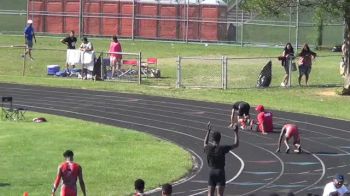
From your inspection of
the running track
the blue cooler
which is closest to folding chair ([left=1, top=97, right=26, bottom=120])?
the running track

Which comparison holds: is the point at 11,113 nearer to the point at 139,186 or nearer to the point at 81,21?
the point at 139,186

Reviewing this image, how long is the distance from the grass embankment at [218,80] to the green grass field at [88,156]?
27.8 ft

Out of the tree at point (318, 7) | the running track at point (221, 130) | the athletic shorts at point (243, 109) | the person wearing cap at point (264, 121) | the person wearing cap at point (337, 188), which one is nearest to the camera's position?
the person wearing cap at point (337, 188)

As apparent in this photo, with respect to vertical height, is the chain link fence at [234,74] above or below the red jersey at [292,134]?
above

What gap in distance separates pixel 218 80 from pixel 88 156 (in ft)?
59.4

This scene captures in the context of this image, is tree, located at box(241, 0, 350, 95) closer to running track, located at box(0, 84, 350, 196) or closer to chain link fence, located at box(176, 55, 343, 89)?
chain link fence, located at box(176, 55, 343, 89)

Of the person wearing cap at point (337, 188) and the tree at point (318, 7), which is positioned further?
the tree at point (318, 7)

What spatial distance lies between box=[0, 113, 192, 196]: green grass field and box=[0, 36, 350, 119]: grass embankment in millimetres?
8486

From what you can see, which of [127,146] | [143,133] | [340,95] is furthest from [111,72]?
[127,146]

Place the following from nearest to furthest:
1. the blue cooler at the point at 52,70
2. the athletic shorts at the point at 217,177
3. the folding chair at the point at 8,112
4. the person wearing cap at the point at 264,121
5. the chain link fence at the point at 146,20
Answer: the athletic shorts at the point at 217,177 → the person wearing cap at the point at 264,121 → the folding chair at the point at 8,112 → the blue cooler at the point at 52,70 → the chain link fence at the point at 146,20

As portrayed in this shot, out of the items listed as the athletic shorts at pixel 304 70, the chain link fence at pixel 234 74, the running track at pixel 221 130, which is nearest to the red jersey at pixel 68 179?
the running track at pixel 221 130

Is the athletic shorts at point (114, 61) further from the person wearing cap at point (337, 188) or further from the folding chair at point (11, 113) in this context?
the person wearing cap at point (337, 188)

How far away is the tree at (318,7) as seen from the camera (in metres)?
37.4

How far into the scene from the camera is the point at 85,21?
209 feet
